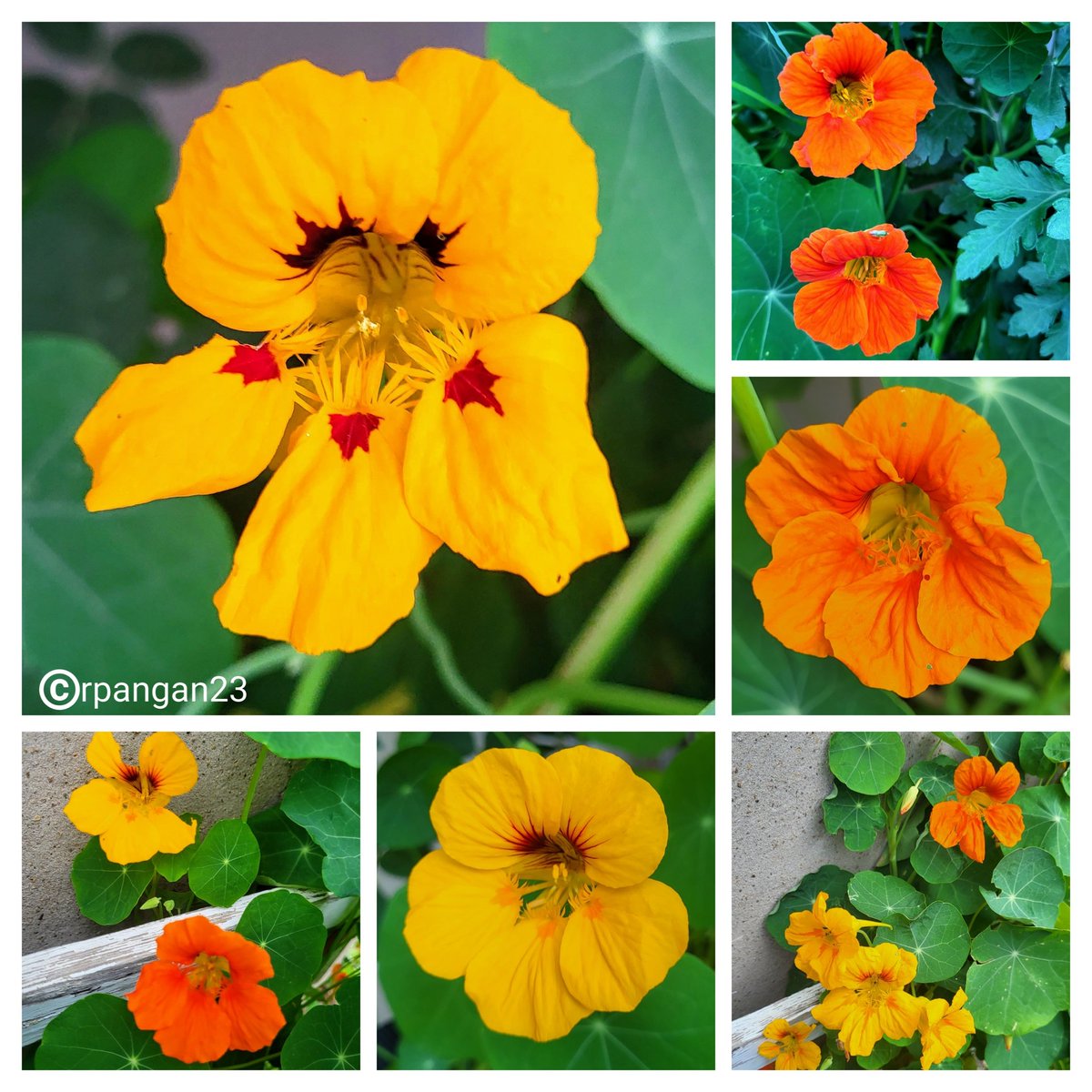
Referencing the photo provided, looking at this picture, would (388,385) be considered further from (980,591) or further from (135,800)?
(980,591)

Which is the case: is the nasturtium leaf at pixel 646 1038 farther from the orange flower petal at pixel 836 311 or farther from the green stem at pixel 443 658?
the orange flower petal at pixel 836 311

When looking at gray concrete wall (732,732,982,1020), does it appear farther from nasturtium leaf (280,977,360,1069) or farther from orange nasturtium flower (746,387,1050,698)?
nasturtium leaf (280,977,360,1069)

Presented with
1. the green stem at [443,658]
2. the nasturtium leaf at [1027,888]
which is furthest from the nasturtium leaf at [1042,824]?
the green stem at [443,658]

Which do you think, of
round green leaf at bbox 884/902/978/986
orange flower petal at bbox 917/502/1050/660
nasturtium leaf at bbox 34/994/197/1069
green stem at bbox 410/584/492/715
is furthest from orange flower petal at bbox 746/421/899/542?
nasturtium leaf at bbox 34/994/197/1069

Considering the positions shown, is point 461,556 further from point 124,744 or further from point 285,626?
point 124,744
